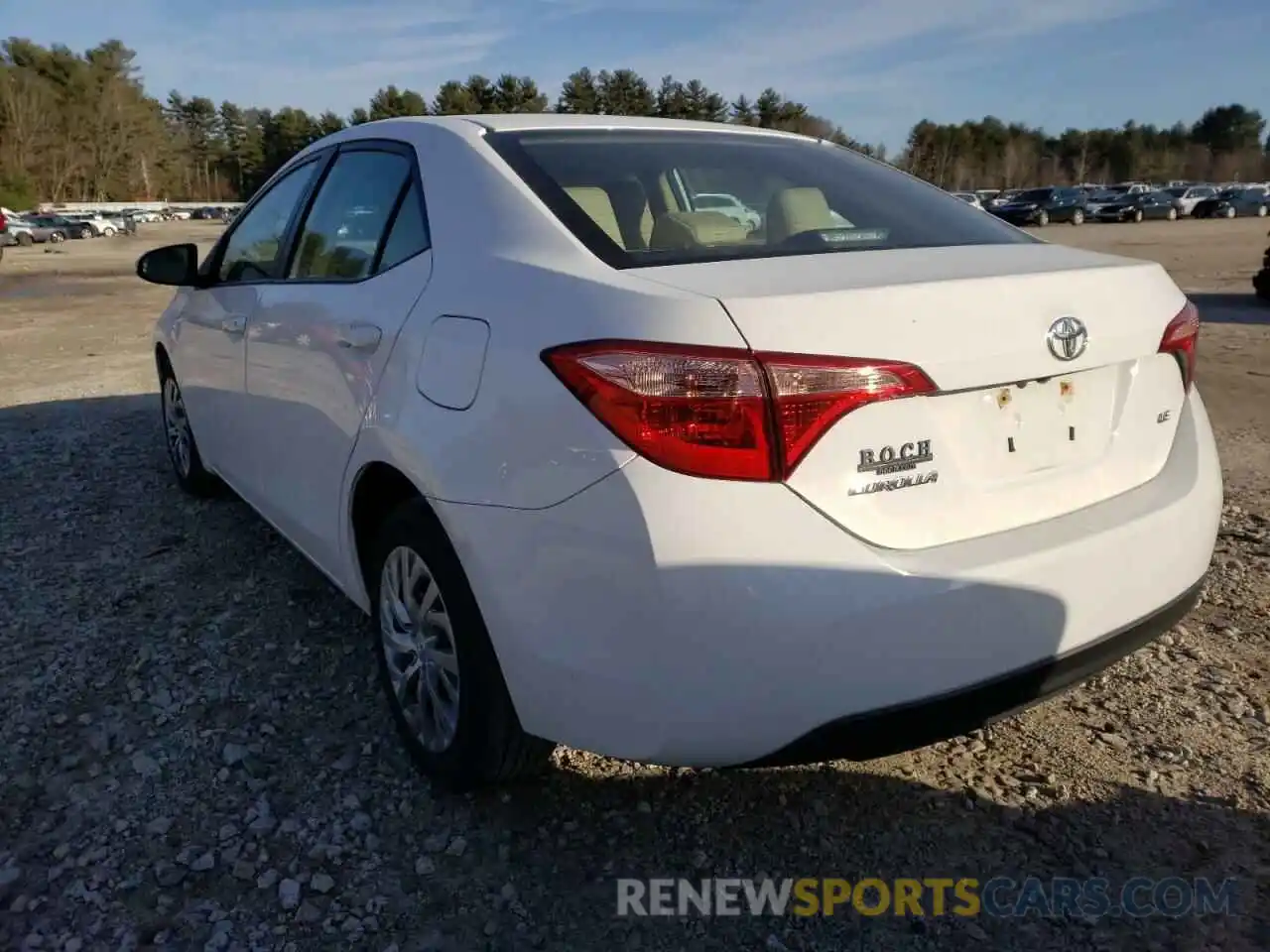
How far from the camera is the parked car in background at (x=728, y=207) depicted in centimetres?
246

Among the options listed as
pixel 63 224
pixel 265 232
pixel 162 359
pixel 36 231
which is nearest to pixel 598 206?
pixel 265 232

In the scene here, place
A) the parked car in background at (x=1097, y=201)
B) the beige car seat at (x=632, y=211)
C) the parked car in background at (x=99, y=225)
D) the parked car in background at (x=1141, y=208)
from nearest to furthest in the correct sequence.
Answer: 1. the beige car seat at (x=632, y=211)
2. the parked car in background at (x=1097, y=201)
3. the parked car in background at (x=1141, y=208)
4. the parked car in background at (x=99, y=225)

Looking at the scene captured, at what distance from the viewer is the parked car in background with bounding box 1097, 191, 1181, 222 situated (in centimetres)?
4431

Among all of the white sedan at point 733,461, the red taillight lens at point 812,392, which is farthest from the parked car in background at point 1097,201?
the red taillight lens at point 812,392

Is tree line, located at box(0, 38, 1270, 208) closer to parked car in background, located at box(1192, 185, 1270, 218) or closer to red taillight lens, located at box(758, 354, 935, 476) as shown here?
parked car in background, located at box(1192, 185, 1270, 218)

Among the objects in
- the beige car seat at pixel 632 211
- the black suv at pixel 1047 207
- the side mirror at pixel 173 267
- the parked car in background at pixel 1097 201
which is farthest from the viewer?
the parked car in background at pixel 1097 201

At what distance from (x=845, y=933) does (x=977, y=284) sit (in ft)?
4.42

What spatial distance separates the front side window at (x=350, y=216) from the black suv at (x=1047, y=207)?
1682 inches

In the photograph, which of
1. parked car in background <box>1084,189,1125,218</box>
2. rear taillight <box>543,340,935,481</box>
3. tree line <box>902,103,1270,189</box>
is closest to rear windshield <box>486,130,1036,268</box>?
rear taillight <box>543,340,935,481</box>

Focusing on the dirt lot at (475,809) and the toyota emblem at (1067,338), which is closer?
the toyota emblem at (1067,338)

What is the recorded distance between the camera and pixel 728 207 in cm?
257

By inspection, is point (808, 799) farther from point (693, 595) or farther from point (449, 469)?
point (449, 469)

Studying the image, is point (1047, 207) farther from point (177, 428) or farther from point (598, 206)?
point (598, 206)

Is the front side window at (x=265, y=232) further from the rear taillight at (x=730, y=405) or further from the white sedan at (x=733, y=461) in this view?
the rear taillight at (x=730, y=405)
